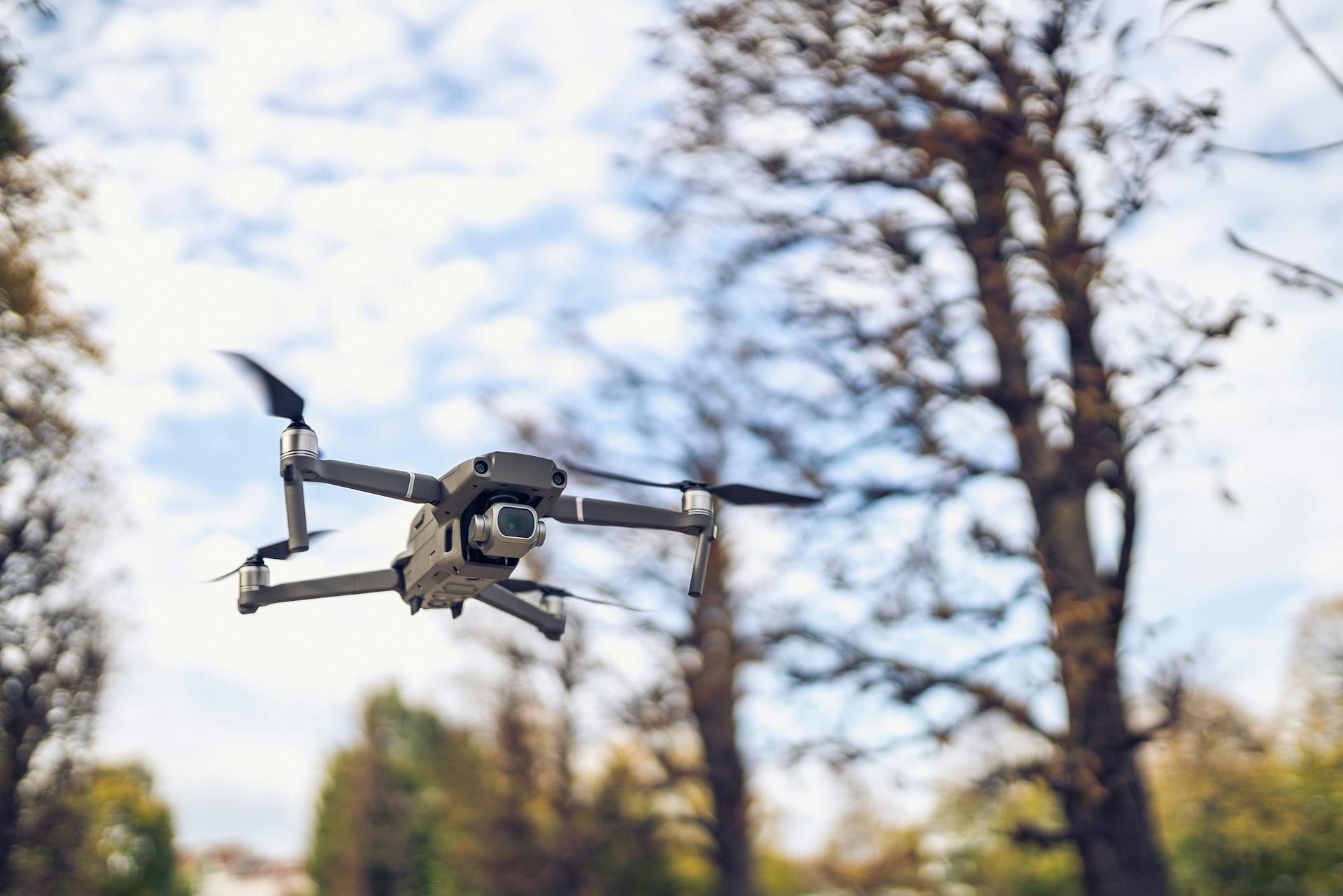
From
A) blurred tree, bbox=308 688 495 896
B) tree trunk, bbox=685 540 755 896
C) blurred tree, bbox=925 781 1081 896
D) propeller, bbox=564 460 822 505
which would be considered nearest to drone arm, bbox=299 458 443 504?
propeller, bbox=564 460 822 505

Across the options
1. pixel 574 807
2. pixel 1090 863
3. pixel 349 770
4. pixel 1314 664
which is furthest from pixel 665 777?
pixel 349 770

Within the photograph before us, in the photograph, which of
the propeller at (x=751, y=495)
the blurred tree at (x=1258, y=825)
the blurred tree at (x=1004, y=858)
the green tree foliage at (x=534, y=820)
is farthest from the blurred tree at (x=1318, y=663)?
the propeller at (x=751, y=495)

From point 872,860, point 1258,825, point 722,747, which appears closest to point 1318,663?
point 1258,825

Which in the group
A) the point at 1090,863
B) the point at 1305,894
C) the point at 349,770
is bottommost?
the point at 1090,863

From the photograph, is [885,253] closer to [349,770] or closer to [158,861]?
[349,770]

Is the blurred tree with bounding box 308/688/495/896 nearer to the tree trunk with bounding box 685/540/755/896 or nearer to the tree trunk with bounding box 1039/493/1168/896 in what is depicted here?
the tree trunk with bounding box 685/540/755/896

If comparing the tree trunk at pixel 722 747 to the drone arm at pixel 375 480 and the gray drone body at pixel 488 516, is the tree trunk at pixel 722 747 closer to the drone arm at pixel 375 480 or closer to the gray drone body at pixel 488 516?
the gray drone body at pixel 488 516

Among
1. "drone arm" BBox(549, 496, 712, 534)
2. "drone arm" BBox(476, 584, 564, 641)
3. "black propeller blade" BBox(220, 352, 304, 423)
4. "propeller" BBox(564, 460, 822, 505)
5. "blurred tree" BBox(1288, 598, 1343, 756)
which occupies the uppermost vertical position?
"blurred tree" BBox(1288, 598, 1343, 756)

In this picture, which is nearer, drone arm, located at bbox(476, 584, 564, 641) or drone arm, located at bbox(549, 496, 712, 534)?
drone arm, located at bbox(549, 496, 712, 534)
